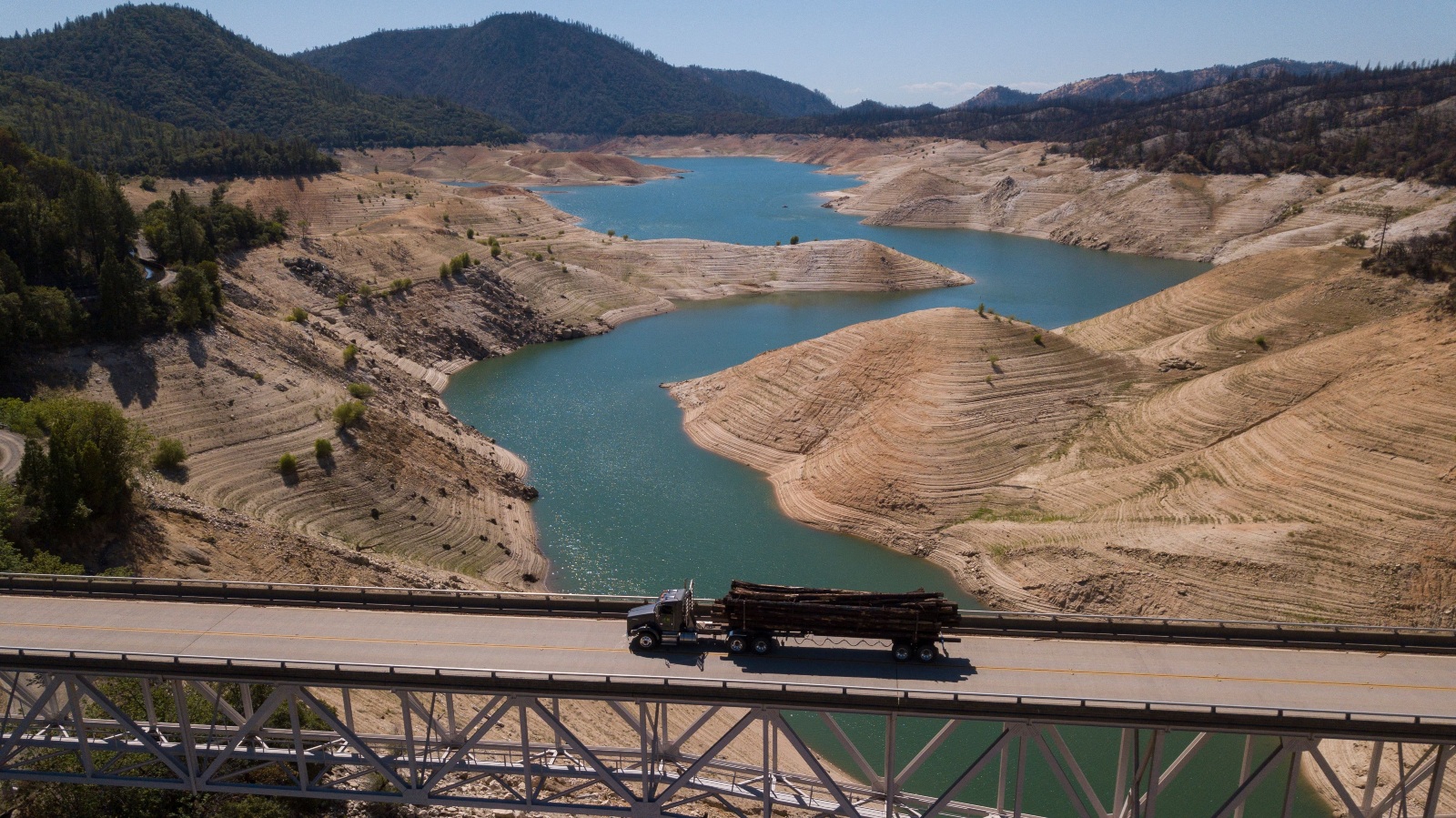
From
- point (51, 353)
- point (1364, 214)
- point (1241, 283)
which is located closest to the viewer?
point (51, 353)

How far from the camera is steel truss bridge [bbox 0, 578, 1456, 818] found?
21.3m

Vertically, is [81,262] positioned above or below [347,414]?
above

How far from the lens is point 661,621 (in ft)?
78.9

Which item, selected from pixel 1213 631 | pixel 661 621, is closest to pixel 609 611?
pixel 661 621

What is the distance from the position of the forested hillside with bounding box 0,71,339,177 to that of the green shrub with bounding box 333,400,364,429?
7791 cm

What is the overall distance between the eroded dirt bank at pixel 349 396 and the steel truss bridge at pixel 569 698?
12351 millimetres

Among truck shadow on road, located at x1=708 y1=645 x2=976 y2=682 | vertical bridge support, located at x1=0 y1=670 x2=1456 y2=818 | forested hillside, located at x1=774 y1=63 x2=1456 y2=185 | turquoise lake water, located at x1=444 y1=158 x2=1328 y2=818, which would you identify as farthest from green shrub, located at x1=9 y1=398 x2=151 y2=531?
forested hillside, located at x1=774 y1=63 x2=1456 y2=185

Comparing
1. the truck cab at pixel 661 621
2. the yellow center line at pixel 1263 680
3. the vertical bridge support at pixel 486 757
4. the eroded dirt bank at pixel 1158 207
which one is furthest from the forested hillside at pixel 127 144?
the yellow center line at pixel 1263 680

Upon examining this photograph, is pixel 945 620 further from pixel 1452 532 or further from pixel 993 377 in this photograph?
pixel 993 377

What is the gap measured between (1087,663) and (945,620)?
3622 millimetres

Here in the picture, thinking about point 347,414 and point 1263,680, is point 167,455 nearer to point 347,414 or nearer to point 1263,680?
point 347,414

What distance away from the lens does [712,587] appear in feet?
146

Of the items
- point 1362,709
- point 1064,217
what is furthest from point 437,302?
point 1064,217

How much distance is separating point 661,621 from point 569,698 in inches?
122
